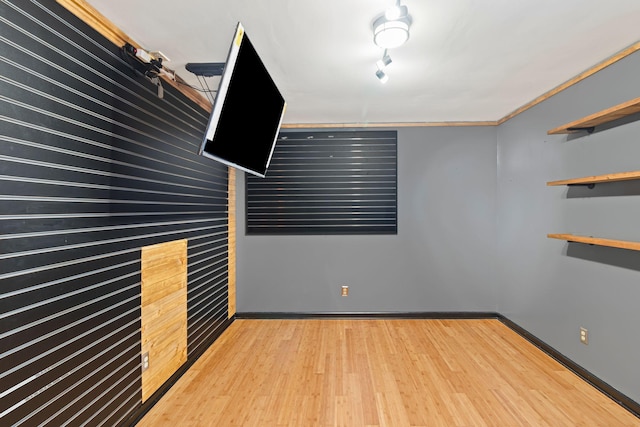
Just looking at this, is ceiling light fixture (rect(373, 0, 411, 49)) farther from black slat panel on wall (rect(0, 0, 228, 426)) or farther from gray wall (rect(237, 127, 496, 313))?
gray wall (rect(237, 127, 496, 313))

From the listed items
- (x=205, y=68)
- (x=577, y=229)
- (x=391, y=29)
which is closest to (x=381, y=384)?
(x=577, y=229)

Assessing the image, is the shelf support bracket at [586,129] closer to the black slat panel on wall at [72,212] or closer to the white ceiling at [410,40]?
the white ceiling at [410,40]

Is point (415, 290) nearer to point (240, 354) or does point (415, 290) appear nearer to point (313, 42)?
point (240, 354)

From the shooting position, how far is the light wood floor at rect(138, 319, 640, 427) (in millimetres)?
2170

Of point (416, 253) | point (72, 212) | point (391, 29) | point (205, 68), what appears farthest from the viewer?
point (416, 253)

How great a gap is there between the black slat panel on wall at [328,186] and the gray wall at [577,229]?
4.68ft

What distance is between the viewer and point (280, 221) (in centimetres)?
421

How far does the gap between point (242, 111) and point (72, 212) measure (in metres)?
1.03

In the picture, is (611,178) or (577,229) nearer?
(611,178)

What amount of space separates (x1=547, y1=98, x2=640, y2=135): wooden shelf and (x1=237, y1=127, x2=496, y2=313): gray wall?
152cm

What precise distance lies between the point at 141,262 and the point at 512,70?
10.3 feet

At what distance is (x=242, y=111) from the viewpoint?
75.8 inches

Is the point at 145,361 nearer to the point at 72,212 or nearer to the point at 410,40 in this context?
the point at 72,212

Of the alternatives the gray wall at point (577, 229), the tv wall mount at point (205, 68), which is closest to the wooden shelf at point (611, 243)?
the gray wall at point (577, 229)
